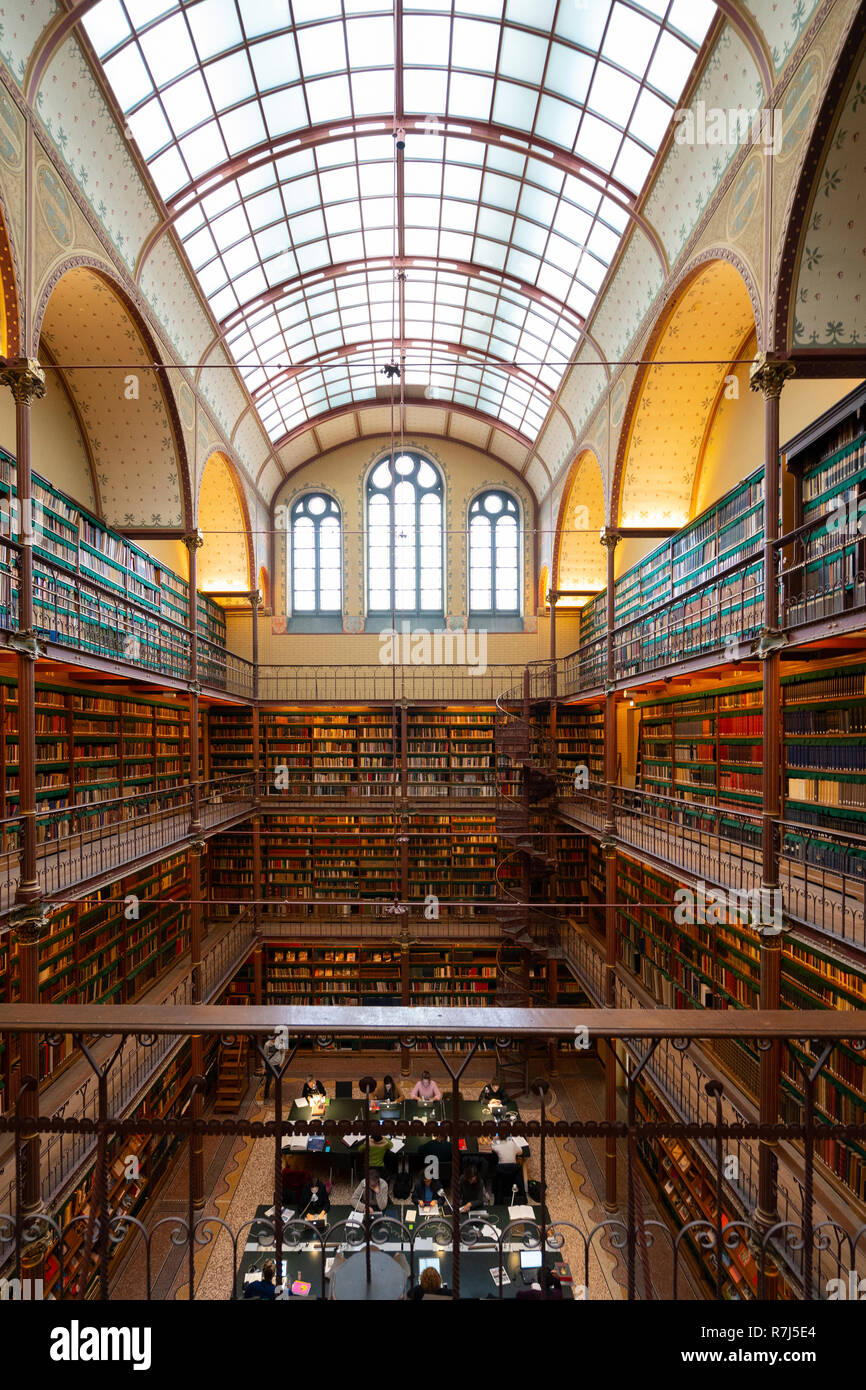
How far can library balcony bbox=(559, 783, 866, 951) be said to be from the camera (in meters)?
4.36

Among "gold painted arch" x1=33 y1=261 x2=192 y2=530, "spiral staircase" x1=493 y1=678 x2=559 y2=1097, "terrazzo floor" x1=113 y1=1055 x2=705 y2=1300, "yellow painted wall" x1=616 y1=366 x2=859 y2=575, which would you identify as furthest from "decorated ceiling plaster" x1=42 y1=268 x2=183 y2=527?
"terrazzo floor" x1=113 y1=1055 x2=705 y2=1300

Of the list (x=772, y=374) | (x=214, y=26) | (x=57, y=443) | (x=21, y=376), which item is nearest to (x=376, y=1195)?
(x=21, y=376)

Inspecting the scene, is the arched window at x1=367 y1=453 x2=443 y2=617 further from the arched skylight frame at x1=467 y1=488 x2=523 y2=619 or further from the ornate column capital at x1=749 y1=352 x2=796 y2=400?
the ornate column capital at x1=749 y1=352 x2=796 y2=400

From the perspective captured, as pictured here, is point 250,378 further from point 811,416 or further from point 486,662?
point 811,416

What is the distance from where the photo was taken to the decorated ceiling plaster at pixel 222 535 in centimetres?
1177

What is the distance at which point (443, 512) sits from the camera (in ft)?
48.1

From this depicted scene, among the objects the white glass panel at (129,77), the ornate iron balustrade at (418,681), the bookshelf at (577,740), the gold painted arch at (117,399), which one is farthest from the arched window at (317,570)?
the white glass panel at (129,77)

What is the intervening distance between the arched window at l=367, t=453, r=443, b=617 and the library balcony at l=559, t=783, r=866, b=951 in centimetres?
692

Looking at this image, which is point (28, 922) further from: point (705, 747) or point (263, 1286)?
point (705, 747)

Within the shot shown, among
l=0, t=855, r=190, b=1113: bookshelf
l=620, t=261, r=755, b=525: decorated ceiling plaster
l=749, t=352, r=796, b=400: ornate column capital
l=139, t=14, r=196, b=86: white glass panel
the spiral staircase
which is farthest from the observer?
the spiral staircase

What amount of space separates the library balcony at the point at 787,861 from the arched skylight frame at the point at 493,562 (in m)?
6.46

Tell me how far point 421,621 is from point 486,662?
1583 millimetres

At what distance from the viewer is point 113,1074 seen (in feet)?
22.4

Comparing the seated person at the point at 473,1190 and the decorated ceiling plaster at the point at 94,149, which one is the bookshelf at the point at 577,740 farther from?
the decorated ceiling plaster at the point at 94,149
